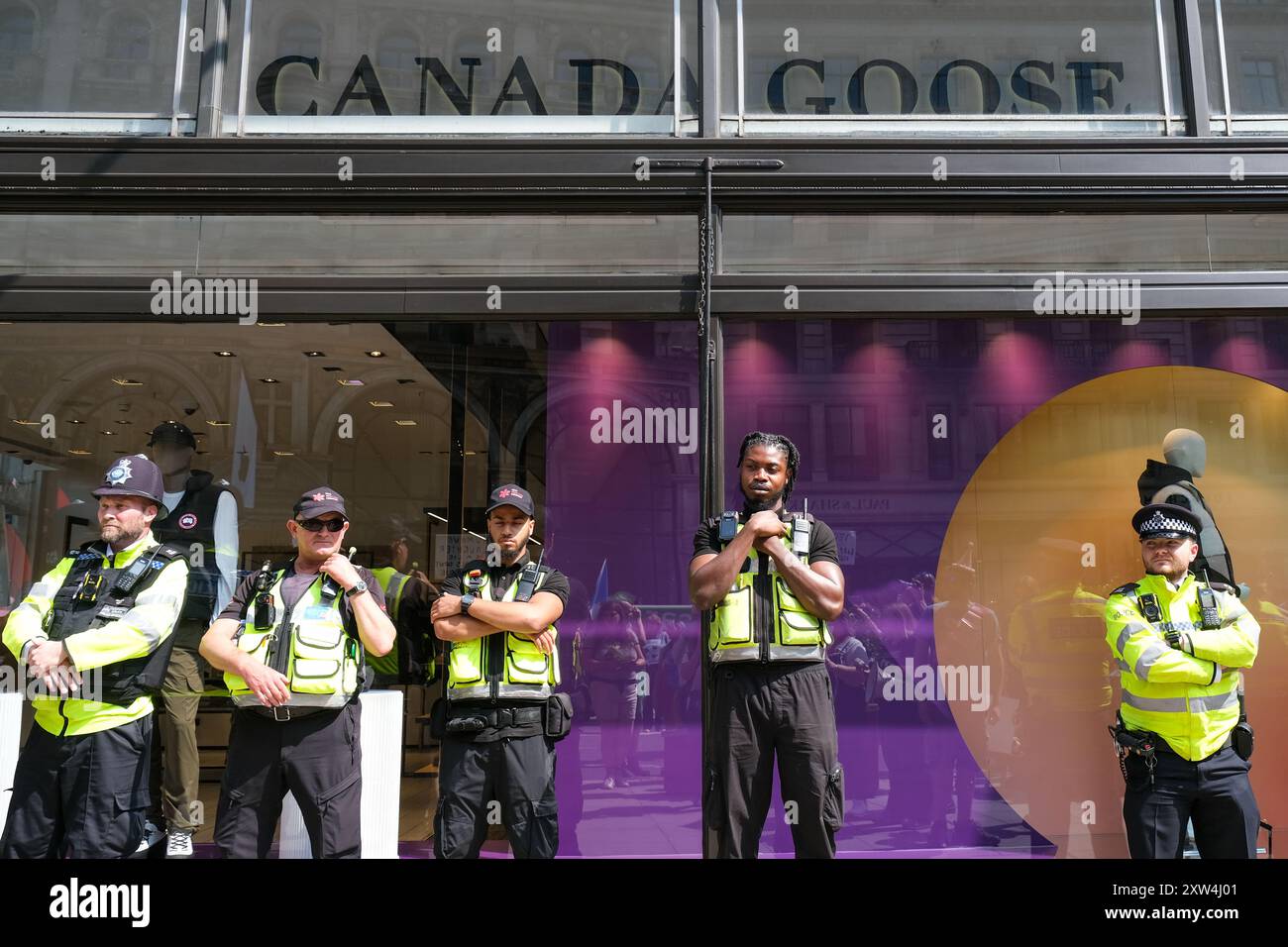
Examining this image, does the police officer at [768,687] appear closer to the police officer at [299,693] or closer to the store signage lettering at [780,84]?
the police officer at [299,693]

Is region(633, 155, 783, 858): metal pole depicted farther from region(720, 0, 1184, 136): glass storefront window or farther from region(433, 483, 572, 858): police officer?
region(433, 483, 572, 858): police officer

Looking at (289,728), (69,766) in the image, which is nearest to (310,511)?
(289,728)

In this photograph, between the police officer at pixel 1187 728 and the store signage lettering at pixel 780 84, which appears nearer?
the police officer at pixel 1187 728

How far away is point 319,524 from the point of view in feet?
14.0

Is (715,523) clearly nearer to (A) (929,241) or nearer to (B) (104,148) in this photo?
(A) (929,241)

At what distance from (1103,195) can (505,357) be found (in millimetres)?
3348

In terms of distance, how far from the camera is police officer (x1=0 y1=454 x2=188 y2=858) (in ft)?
12.4

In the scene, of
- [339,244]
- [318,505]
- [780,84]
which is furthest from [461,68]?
[318,505]

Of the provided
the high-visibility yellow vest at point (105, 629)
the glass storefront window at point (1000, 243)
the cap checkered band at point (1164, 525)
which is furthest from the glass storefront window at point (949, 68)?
the high-visibility yellow vest at point (105, 629)

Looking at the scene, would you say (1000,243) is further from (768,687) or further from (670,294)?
(768,687)

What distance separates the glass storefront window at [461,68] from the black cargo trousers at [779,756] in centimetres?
310

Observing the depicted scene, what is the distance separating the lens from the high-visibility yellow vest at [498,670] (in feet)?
13.8

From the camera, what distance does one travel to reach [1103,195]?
209 inches

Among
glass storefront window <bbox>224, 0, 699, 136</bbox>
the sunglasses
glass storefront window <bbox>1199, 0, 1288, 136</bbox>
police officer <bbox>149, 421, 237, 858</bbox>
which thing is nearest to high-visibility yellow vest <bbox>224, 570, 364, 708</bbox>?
the sunglasses
